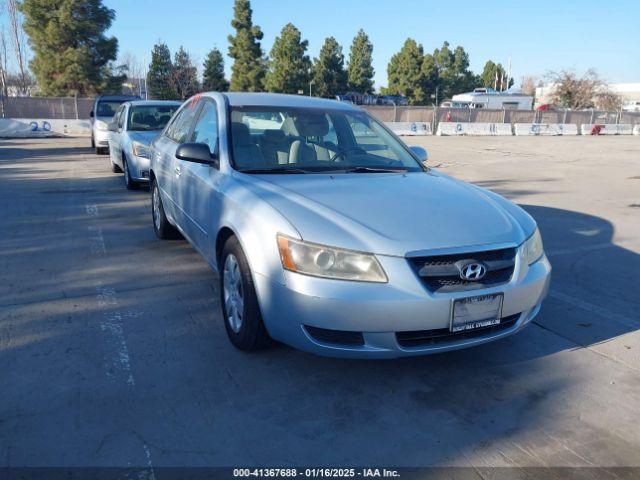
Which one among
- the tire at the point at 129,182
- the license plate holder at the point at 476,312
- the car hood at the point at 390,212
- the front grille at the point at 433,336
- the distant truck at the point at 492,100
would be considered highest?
the distant truck at the point at 492,100

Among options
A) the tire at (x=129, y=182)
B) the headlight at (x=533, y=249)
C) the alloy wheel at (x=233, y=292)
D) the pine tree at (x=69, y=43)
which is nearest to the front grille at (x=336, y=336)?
the alloy wheel at (x=233, y=292)

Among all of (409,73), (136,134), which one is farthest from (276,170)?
(409,73)

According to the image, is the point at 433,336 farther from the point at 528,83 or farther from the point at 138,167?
the point at 528,83

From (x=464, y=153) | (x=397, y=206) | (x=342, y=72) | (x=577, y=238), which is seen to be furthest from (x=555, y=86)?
(x=397, y=206)

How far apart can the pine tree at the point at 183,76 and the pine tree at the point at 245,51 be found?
3.44 m

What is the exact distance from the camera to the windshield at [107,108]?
1593 centimetres

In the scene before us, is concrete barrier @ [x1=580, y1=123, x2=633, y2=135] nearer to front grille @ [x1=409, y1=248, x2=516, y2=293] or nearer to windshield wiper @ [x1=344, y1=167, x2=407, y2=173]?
windshield wiper @ [x1=344, y1=167, x2=407, y2=173]

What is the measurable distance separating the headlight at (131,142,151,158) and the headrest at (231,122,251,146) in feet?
16.8

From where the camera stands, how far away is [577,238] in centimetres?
677

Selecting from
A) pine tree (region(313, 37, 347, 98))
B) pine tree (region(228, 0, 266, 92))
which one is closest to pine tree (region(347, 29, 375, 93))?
pine tree (region(313, 37, 347, 98))

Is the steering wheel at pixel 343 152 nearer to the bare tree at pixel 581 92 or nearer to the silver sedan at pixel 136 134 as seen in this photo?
the silver sedan at pixel 136 134

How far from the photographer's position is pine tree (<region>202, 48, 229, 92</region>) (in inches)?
1845

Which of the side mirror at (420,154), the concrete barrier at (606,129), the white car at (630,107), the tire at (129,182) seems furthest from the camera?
the white car at (630,107)

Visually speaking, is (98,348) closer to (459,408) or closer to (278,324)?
(278,324)
